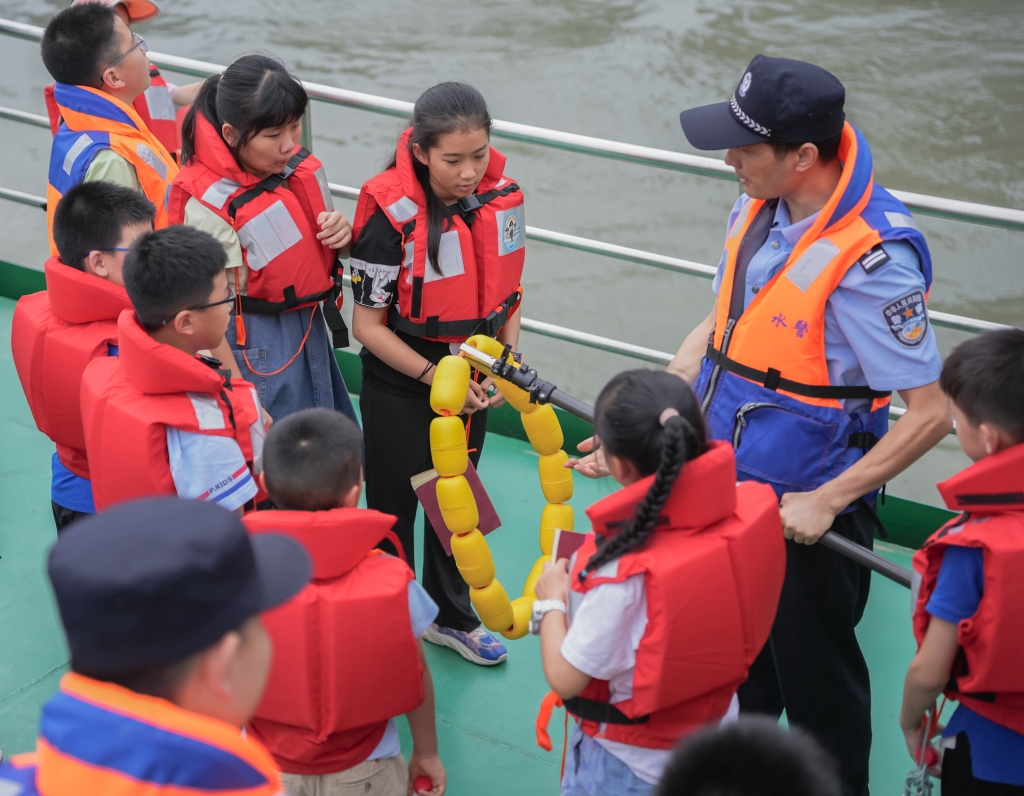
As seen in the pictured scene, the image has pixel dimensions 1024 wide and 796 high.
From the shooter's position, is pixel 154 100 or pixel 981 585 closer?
pixel 981 585

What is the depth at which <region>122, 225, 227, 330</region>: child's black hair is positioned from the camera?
1.93 meters

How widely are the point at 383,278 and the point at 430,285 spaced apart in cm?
12

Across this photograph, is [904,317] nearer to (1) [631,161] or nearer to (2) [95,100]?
(1) [631,161]

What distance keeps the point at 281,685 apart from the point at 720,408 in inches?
41.4

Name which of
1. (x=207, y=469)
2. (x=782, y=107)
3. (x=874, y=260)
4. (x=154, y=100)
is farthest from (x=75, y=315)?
(x=874, y=260)

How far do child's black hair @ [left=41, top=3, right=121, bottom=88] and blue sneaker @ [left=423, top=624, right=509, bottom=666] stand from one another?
195cm

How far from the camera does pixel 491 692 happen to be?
254 cm

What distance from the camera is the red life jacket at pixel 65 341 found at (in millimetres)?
2212

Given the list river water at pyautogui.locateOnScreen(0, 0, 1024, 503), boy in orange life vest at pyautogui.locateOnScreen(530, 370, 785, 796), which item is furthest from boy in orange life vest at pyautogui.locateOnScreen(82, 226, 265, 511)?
river water at pyautogui.locateOnScreen(0, 0, 1024, 503)

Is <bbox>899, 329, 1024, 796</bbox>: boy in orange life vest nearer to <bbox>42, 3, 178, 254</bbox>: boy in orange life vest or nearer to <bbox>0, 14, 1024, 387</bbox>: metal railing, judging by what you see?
<bbox>0, 14, 1024, 387</bbox>: metal railing

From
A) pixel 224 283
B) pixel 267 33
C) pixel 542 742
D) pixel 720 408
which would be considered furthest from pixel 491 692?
pixel 267 33

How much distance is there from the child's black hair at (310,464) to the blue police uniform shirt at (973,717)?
1008mm

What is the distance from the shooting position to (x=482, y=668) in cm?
263

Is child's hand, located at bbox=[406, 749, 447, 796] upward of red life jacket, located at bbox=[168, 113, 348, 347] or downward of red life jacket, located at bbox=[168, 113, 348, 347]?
downward
